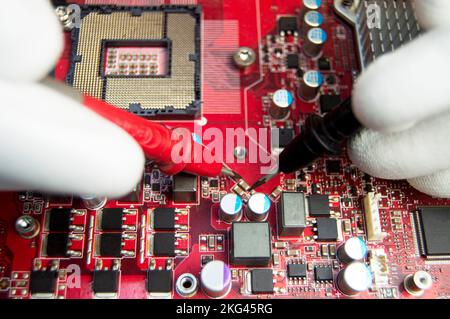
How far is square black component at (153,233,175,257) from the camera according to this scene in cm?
259

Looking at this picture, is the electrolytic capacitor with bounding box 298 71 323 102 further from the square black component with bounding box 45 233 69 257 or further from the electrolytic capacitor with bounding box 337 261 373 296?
the square black component with bounding box 45 233 69 257

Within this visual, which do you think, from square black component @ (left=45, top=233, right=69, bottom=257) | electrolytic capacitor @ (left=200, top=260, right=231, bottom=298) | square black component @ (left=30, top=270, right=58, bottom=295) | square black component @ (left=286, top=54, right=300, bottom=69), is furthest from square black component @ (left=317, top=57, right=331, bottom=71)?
square black component @ (left=30, top=270, right=58, bottom=295)

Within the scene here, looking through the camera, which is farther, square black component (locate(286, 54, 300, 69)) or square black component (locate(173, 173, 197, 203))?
square black component (locate(286, 54, 300, 69))

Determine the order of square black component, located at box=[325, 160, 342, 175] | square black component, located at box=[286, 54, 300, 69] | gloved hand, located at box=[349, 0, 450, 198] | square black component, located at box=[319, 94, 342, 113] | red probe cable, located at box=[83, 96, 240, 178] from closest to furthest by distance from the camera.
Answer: gloved hand, located at box=[349, 0, 450, 198]
red probe cable, located at box=[83, 96, 240, 178]
square black component, located at box=[325, 160, 342, 175]
square black component, located at box=[319, 94, 342, 113]
square black component, located at box=[286, 54, 300, 69]

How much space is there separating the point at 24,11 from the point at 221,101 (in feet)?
4.72

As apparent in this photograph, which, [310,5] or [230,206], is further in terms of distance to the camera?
[310,5]

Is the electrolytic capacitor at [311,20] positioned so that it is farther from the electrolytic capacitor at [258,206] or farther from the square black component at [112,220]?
the square black component at [112,220]

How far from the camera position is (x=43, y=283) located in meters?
2.54

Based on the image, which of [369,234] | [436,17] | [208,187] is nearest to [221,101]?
[208,187]

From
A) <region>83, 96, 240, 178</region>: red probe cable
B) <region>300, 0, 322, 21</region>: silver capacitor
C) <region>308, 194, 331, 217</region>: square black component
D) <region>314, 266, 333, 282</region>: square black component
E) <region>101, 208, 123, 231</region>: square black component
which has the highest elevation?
<region>300, 0, 322, 21</region>: silver capacitor

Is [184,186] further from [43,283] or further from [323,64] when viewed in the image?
[323,64]

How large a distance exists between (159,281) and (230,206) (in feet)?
1.68

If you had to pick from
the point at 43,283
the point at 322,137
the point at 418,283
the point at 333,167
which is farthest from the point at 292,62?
the point at 43,283

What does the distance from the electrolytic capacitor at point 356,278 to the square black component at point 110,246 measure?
1125mm
